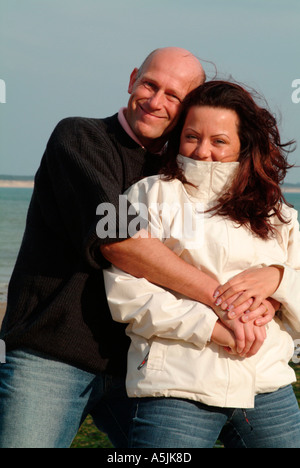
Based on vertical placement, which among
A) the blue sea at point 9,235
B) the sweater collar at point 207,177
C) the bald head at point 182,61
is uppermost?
the bald head at point 182,61

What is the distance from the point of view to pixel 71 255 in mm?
2664

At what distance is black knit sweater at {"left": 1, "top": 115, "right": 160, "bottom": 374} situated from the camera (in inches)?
101

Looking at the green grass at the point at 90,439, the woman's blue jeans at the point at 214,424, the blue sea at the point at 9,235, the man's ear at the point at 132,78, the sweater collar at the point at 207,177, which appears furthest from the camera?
the blue sea at the point at 9,235

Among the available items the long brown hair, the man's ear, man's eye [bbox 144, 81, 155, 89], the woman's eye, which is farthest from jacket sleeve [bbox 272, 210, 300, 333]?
the man's ear

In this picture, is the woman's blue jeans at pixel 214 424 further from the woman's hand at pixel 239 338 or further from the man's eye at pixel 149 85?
the man's eye at pixel 149 85

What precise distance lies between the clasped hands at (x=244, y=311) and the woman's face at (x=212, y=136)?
1.57ft

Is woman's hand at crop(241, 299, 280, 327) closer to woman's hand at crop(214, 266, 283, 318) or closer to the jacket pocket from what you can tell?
woman's hand at crop(214, 266, 283, 318)

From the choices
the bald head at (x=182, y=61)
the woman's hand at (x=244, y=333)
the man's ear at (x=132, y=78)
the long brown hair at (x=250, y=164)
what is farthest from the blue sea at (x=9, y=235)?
the woman's hand at (x=244, y=333)

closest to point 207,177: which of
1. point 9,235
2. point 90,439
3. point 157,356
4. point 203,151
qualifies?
point 203,151

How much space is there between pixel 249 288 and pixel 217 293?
12 centimetres

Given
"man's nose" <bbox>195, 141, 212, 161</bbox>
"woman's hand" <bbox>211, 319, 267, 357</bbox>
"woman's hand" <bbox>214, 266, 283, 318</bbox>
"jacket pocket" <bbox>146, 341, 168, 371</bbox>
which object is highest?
"man's nose" <bbox>195, 141, 212, 161</bbox>

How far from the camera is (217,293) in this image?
246 centimetres

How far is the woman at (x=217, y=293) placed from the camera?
2389mm

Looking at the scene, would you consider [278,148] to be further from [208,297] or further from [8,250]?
[8,250]
